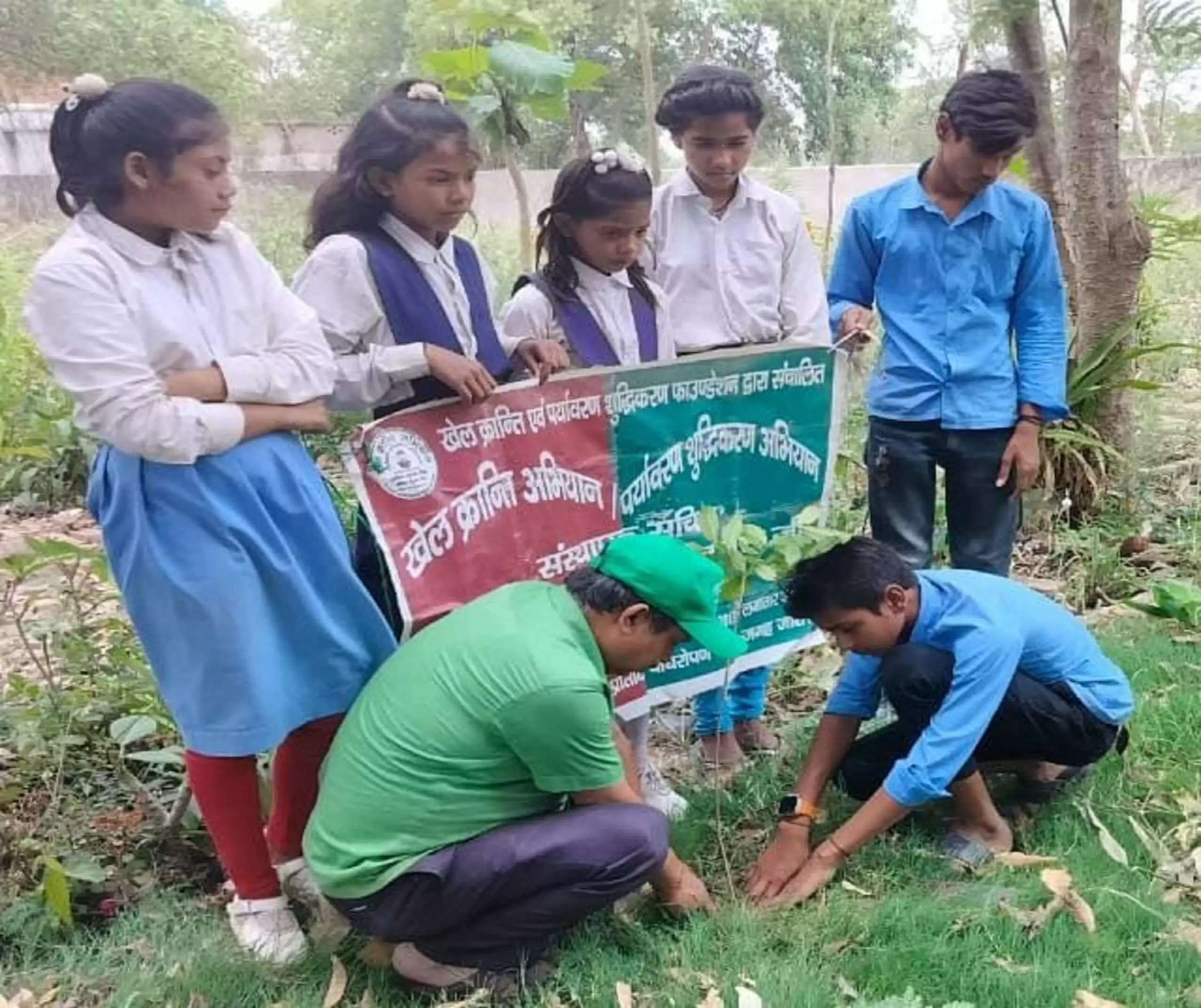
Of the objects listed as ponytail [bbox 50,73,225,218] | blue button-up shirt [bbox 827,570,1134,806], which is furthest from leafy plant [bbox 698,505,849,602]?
ponytail [bbox 50,73,225,218]

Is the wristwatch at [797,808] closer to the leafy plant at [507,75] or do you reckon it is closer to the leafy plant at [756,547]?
the leafy plant at [756,547]

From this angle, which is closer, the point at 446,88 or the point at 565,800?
the point at 565,800

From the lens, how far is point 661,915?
8.22 feet

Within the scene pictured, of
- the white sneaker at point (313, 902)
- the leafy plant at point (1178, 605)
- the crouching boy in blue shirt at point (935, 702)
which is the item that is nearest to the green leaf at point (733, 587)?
the crouching boy in blue shirt at point (935, 702)

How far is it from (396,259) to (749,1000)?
156 centimetres

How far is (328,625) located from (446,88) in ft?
7.05

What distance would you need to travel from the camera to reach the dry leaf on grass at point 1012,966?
219 centimetres

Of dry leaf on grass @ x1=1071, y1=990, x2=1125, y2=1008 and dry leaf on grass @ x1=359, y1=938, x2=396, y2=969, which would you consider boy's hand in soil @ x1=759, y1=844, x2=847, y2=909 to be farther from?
dry leaf on grass @ x1=359, y1=938, x2=396, y2=969

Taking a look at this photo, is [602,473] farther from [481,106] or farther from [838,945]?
[481,106]

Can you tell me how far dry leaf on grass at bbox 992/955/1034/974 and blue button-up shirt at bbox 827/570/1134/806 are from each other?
1.22 ft

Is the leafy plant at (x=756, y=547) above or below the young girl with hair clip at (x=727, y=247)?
below

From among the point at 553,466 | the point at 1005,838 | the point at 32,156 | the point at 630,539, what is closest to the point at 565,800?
the point at 630,539

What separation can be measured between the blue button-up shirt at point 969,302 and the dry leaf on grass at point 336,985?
1916 mm

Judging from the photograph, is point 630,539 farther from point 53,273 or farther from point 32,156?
point 32,156
